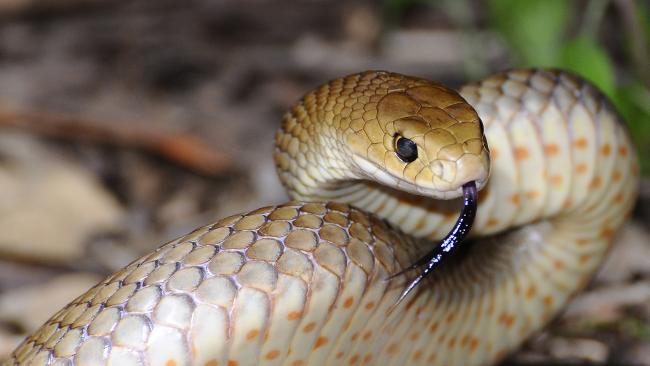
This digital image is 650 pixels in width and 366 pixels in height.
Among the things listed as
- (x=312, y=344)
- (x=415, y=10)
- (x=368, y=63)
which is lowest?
(x=312, y=344)

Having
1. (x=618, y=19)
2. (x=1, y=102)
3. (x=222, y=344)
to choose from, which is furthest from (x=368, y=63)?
(x=222, y=344)

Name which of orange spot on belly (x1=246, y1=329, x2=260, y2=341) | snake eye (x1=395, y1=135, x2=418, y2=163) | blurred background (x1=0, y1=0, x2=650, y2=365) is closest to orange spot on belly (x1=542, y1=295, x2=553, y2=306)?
blurred background (x1=0, y1=0, x2=650, y2=365)

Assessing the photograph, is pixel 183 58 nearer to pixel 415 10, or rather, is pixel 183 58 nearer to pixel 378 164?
pixel 415 10

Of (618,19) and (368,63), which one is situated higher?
(368,63)

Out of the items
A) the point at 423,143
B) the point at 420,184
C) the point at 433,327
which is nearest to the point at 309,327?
the point at 420,184

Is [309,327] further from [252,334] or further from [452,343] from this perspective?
[452,343]

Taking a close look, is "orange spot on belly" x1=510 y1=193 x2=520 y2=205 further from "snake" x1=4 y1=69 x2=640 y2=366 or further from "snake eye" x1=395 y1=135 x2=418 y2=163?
"snake eye" x1=395 y1=135 x2=418 y2=163

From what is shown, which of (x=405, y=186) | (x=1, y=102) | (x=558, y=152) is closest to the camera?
(x=405, y=186)

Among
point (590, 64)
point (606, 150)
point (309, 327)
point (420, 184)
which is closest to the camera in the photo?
point (309, 327)
